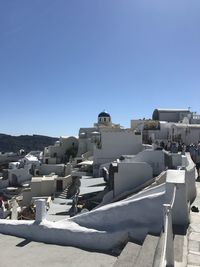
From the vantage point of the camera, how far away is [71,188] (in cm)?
3098

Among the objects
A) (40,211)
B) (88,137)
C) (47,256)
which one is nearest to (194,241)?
(47,256)

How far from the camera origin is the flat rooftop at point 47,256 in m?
7.62

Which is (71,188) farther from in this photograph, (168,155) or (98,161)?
(168,155)

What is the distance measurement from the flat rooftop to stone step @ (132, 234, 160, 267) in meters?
0.98

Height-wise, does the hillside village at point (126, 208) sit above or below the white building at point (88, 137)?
below

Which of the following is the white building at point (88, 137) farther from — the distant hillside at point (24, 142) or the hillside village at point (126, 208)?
the distant hillside at point (24, 142)

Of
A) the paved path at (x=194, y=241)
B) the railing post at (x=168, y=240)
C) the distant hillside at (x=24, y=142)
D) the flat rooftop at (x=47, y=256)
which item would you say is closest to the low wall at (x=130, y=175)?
the paved path at (x=194, y=241)

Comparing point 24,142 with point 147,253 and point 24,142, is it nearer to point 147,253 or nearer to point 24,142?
point 24,142

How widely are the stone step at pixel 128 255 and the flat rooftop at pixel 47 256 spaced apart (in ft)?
1.68

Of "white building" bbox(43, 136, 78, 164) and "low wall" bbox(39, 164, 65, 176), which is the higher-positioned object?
"white building" bbox(43, 136, 78, 164)

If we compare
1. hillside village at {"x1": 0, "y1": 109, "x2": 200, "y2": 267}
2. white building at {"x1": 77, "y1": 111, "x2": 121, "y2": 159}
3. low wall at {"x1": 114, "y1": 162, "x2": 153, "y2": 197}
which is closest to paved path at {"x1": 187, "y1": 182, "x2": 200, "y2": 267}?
hillside village at {"x1": 0, "y1": 109, "x2": 200, "y2": 267}

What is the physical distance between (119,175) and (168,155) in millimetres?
2858

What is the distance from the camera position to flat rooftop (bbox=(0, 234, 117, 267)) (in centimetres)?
762

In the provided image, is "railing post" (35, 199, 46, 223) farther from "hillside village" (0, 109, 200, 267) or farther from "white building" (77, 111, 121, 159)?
"white building" (77, 111, 121, 159)
